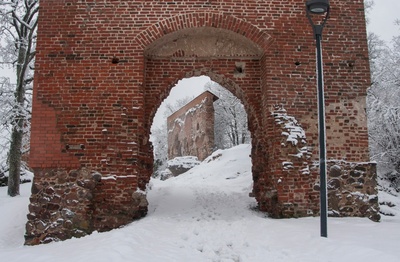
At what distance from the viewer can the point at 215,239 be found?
6.81 metres

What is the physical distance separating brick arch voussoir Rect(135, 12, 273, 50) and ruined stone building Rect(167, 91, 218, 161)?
20.8 metres

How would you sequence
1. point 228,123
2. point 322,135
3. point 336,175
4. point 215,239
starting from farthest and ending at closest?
point 228,123 < point 336,175 < point 215,239 < point 322,135

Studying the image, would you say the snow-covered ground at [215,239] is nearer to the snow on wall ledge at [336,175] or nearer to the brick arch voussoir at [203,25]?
the snow on wall ledge at [336,175]

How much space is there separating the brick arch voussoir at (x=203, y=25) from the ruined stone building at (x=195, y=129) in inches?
819

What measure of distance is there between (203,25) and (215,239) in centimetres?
454

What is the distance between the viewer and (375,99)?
16.1 meters

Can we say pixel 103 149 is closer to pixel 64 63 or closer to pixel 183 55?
pixel 64 63

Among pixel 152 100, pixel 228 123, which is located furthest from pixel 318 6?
pixel 228 123

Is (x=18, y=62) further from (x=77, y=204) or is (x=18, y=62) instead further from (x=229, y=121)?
(x=229, y=121)

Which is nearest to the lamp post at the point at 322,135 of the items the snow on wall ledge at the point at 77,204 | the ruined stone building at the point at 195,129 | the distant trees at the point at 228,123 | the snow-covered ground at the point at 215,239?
the snow-covered ground at the point at 215,239

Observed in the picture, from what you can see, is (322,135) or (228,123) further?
(228,123)

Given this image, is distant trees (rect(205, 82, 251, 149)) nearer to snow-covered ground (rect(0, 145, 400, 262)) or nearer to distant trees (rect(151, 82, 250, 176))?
distant trees (rect(151, 82, 250, 176))

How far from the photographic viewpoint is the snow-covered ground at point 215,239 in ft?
17.5

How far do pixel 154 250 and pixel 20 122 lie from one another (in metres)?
11.5
